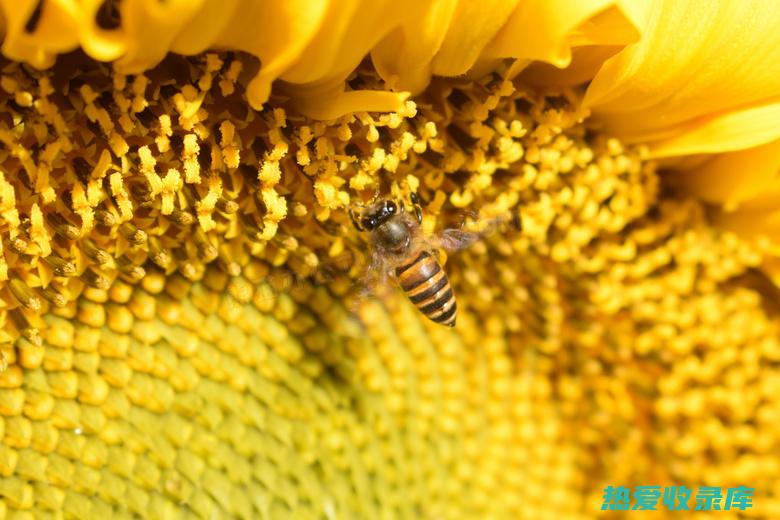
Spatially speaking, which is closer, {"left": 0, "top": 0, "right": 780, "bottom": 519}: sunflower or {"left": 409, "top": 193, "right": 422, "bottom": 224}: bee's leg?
{"left": 0, "top": 0, "right": 780, "bottom": 519}: sunflower

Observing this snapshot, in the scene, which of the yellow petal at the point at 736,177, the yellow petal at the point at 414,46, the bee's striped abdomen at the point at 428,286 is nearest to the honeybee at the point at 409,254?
the bee's striped abdomen at the point at 428,286

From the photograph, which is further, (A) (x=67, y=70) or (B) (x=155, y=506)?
(B) (x=155, y=506)

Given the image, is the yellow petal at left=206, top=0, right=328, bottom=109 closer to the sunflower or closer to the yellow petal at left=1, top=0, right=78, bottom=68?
the sunflower

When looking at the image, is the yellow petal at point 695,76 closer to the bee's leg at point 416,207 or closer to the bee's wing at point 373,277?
the bee's leg at point 416,207

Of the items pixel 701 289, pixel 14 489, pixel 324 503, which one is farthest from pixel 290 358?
pixel 701 289

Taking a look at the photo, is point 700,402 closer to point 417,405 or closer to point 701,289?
point 701,289

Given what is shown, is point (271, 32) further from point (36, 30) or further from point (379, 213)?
point (379, 213)

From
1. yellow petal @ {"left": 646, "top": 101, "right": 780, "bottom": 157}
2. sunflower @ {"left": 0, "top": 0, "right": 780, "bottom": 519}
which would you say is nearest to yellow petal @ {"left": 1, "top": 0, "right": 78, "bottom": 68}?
sunflower @ {"left": 0, "top": 0, "right": 780, "bottom": 519}
